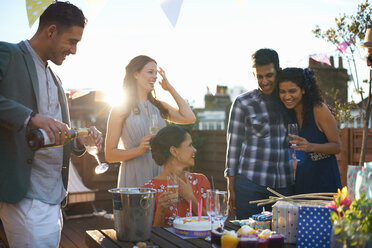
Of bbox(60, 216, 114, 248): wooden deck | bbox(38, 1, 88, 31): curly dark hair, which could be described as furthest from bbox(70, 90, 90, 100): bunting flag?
bbox(38, 1, 88, 31): curly dark hair

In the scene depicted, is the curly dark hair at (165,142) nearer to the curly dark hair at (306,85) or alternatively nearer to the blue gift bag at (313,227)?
the curly dark hair at (306,85)

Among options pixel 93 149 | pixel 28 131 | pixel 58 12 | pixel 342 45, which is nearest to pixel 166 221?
pixel 93 149

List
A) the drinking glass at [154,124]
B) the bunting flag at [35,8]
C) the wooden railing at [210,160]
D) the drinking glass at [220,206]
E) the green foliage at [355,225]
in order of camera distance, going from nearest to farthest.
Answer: the green foliage at [355,225] → the drinking glass at [220,206] → the bunting flag at [35,8] → the drinking glass at [154,124] → the wooden railing at [210,160]

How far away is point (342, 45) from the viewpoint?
580cm

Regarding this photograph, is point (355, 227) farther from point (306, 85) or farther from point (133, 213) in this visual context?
point (306, 85)

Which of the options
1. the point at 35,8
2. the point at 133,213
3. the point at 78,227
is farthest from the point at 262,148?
the point at 78,227

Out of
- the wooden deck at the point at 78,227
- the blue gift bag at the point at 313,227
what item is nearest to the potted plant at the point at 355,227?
the blue gift bag at the point at 313,227

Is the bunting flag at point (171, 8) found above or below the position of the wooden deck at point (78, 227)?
above

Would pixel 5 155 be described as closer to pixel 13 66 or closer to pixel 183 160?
pixel 13 66

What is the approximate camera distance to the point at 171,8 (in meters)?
2.27

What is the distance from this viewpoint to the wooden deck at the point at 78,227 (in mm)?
4547

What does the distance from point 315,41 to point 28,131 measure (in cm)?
539

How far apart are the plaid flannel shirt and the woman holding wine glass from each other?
0.21 meters

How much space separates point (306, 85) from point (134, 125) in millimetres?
1136
